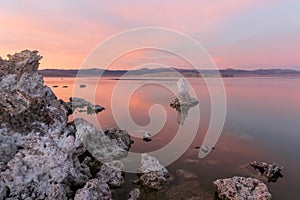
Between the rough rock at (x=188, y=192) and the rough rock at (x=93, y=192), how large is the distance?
10.4 ft

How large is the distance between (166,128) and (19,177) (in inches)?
698

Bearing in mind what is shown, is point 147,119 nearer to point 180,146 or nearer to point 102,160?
point 180,146

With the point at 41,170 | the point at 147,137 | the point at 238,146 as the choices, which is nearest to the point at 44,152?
the point at 41,170

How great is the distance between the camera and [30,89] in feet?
53.1

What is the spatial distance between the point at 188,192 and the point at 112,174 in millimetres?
4245

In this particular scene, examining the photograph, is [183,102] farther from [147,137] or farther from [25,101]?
[25,101]

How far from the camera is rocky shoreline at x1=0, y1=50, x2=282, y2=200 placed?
1191 centimetres

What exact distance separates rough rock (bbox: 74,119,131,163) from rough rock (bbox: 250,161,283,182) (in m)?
8.79

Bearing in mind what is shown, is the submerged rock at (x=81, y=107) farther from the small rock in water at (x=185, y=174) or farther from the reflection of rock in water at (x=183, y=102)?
the small rock in water at (x=185, y=174)

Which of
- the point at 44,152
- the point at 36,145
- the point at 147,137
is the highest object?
the point at 36,145

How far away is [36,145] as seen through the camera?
510 inches

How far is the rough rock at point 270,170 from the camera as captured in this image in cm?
1603

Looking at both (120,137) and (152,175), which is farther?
(120,137)

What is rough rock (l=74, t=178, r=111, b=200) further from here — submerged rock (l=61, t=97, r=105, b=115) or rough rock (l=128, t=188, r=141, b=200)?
submerged rock (l=61, t=97, r=105, b=115)
